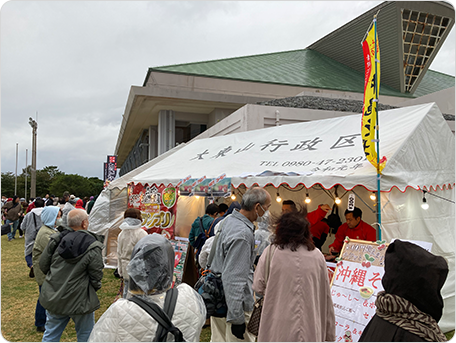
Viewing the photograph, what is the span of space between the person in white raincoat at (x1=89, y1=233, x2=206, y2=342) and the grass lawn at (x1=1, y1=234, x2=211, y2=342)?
10.7ft

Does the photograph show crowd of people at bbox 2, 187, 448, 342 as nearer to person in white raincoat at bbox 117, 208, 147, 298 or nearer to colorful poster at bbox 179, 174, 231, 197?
person in white raincoat at bbox 117, 208, 147, 298

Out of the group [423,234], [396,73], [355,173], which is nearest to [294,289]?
[355,173]

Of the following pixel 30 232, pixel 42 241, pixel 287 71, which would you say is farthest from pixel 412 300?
pixel 287 71

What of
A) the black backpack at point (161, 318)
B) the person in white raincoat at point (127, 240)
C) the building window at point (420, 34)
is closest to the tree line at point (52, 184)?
the building window at point (420, 34)

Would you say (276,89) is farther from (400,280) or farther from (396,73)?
(400,280)

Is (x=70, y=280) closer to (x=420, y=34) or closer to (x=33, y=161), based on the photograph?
(x=420, y=34)

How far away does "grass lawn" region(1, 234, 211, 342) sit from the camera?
504cm

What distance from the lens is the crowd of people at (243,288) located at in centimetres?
173

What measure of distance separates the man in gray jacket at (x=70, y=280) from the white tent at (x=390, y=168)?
301 centimetres

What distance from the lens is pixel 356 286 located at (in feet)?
12.7

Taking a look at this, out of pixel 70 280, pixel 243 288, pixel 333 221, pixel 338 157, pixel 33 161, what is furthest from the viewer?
pixel 33 161

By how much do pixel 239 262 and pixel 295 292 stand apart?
545 mm

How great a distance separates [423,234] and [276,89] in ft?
50.0

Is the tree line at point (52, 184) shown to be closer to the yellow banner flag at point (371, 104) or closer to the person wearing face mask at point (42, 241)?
the person wearing face mask at point (42, 241)
